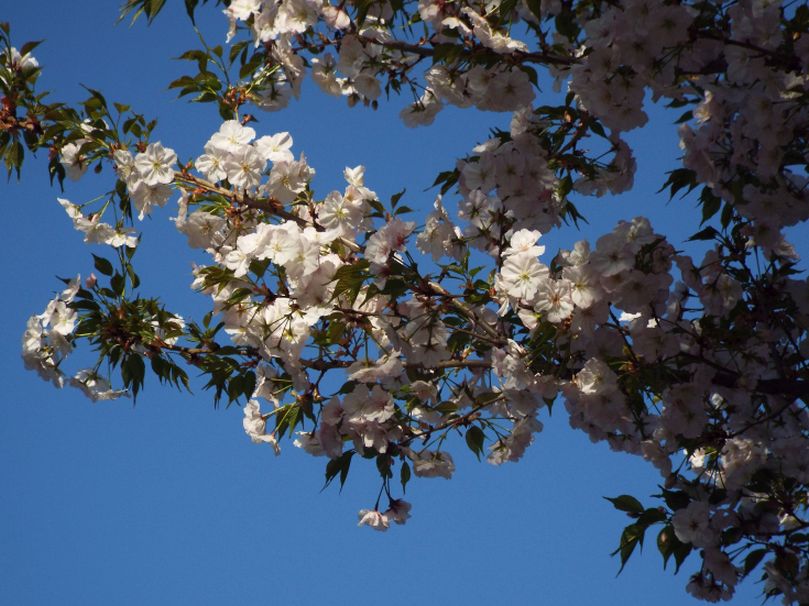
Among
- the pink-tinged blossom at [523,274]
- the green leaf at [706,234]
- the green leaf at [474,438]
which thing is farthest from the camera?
the green leaf at [474,438]

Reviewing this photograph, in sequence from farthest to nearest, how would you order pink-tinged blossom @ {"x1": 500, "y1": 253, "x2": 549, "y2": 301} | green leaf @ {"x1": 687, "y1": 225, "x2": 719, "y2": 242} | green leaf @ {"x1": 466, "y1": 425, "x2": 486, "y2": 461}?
1. green leaf @ {"x1": 466, "y1": 425, "x2": 486, "y2": 461}
2. green leaf @ {"x1": 687, "y1": 225, "x2": 719, "y2": 242}
3. pink-tinged blossom @ {"x1": 500, "y1": 253, "x2": 549, "y2": 301}

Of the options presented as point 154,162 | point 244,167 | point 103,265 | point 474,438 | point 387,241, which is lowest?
point 474,438

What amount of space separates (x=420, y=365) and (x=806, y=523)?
1.61 metres

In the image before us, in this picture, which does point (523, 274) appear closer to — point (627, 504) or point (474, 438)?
point (474, 438)

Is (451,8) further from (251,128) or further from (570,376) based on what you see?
(570,376)

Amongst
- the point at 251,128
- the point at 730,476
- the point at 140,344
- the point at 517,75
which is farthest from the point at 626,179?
the point at 140,344

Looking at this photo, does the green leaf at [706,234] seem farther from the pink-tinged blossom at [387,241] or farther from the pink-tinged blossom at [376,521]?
the pink-tinged blossom at [376,521]

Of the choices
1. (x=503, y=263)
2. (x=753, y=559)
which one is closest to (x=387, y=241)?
(x=503, y=263)

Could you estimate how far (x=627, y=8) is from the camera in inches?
126

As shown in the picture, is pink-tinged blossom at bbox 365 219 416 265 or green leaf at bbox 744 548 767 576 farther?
green leaf at bbox 744 548 767 576

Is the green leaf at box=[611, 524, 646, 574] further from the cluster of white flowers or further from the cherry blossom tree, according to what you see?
the cluster of white flowers

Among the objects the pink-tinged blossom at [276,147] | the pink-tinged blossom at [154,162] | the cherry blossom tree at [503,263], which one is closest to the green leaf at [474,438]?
the cherry blossom tree at [503,263]

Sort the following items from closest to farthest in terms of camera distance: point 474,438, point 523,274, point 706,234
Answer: point 523,274, point 706,234, point 474,438

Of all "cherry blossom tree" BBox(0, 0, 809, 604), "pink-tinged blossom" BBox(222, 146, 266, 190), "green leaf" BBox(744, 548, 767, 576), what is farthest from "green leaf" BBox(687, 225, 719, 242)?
"pink-tinged blossom" BBox(222, 146, 266, 190)
